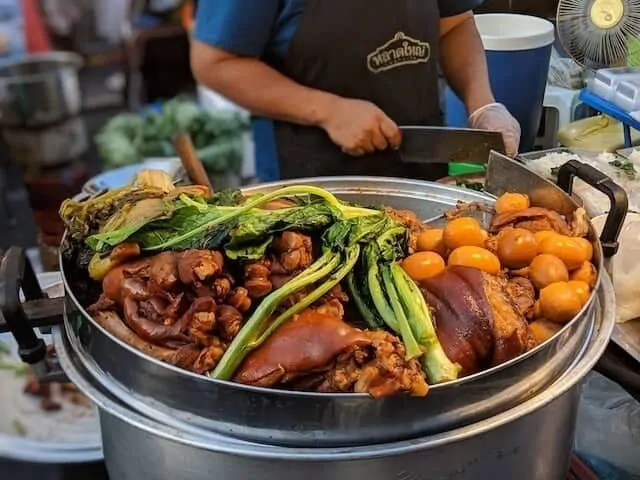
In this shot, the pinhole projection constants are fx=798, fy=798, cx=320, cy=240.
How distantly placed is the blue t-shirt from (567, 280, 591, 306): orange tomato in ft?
3.13

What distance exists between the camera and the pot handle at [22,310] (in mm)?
1030

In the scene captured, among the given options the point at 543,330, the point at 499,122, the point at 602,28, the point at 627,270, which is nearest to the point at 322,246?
the point at 543,330

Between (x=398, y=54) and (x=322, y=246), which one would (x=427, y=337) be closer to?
(x=322, y=246)

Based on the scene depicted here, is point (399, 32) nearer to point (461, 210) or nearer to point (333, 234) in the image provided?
point (461, 210)

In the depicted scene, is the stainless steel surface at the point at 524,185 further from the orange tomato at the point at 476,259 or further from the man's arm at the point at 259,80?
the man's arm at the point at 259,80

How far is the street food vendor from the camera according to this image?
177 cm

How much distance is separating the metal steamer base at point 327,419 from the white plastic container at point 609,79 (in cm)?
70

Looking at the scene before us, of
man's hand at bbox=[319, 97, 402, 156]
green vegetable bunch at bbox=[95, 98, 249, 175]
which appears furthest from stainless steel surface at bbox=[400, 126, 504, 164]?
green vegetable bunch at bbox=[95, 98, 249, 175]

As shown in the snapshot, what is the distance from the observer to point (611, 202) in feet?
3.87

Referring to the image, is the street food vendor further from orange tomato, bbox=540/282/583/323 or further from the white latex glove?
orange tomato, bbox=540/282/583/323

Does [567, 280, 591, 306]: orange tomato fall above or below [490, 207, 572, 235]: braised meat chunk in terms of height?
below

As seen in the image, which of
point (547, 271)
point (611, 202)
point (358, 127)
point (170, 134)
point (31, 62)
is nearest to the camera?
point (547, 271)

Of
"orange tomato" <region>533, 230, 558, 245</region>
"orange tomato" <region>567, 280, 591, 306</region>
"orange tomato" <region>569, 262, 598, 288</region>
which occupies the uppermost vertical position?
"orange tomato" <region>533, 230, 558, 245</region>

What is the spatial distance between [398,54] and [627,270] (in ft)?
2.74
